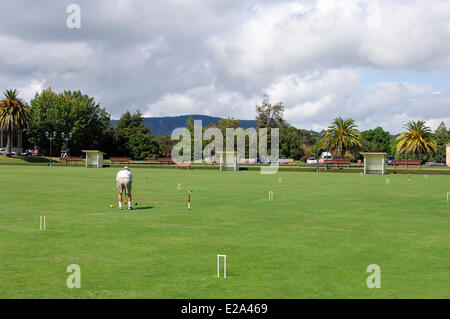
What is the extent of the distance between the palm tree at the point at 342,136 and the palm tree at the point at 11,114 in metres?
58.1

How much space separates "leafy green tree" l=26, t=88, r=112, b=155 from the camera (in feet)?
325

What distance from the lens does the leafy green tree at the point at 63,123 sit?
9912 cm

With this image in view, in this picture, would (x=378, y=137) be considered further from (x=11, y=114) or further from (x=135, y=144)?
(x=11, y=114)

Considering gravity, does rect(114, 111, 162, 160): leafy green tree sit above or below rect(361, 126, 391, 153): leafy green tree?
below

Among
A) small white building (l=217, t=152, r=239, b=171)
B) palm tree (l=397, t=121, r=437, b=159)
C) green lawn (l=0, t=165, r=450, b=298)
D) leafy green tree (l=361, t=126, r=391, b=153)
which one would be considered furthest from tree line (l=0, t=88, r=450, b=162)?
green lawn (l=0, t=165, r=450, b=298)

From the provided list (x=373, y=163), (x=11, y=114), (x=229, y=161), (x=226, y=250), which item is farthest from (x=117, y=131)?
(x=226, y=250)

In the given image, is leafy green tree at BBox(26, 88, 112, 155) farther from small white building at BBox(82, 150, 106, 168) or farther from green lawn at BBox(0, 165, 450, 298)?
green lawn at BBox(0, 165, 450, 298)

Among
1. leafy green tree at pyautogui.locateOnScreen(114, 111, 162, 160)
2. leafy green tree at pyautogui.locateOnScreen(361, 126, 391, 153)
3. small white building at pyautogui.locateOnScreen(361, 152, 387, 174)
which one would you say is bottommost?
small white building at pyautogui.locateOnScreen(361, 152, 387, 174)

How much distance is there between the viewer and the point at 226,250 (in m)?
10.7

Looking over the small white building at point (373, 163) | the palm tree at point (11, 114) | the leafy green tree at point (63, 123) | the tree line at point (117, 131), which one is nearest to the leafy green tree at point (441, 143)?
the tree line at point (117, 131)

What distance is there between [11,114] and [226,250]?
292ft
